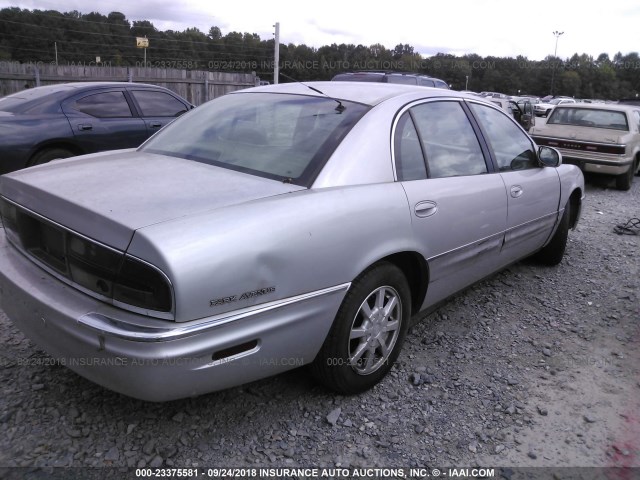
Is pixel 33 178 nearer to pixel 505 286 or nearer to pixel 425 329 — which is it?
pixel 425 329

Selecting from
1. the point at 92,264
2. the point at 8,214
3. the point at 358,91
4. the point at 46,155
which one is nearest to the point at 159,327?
the point at 92,264

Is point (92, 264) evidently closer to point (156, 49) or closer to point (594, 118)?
point (594, 118)

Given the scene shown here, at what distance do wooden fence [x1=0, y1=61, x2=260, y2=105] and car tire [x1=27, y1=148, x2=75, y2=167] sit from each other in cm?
783

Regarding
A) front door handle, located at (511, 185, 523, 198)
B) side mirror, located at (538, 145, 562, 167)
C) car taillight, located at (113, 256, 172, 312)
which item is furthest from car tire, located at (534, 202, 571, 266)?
car taillight, located at (113, 256, 172, 312)

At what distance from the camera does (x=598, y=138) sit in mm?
9492

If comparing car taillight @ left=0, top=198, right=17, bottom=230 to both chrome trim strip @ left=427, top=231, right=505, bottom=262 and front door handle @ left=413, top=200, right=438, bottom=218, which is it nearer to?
front door handle @ left=413, top=200, right=438, bottom=218

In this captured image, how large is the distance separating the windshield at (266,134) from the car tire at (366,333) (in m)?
0.62

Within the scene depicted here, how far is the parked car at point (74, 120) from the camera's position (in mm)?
5719

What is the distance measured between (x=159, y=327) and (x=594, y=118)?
33.9 feet

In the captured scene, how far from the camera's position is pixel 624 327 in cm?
377

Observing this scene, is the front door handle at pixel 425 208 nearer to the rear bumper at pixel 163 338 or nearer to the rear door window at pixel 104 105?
the rear bumper at pixel 163 338

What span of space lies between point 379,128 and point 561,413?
177 cm

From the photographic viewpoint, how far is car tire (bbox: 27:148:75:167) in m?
5.83

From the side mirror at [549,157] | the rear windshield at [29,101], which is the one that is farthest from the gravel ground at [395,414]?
the rear windshield at [29,101]
